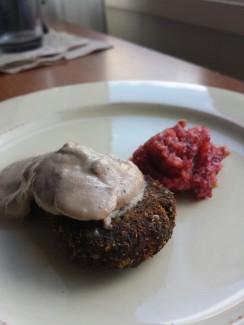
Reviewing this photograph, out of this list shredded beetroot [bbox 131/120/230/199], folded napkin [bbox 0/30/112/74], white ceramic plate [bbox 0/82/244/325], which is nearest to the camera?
white ceramic plate [bbox 0/82/244/325]

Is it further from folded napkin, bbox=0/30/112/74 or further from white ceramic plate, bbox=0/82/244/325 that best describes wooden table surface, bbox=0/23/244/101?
white ceramic plate, bbox=0/82/244/325

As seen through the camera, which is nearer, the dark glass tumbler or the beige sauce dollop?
the beige sauce dollop

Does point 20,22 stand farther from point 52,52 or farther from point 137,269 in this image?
point 137,269

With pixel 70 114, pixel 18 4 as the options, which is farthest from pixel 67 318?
pixel 18 4

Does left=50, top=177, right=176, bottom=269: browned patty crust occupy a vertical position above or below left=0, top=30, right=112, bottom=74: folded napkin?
below

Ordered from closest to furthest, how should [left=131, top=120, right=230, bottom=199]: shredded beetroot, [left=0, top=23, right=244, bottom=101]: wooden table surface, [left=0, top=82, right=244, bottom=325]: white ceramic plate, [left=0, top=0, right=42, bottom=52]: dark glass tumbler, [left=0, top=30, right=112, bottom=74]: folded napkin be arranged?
[left=0, top=82, right=244, bottom=325]: white ceramic plate
[left=131, top=120, right=230, bottom=199]: shredded beetroot
[left=0, top=23, right=244, bottom=101]: wooden table surface
[left=0, top=30, right=112, bottom=74]: folded napkin
[left=0, top=0, right=42, bottom=52]: dark glass tumbler

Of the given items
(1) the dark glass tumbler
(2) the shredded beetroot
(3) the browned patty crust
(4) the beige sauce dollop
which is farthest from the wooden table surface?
(3) the browned patty crust

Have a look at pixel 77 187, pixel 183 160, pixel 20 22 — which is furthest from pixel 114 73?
pixel 77 187
